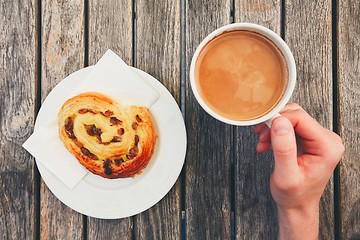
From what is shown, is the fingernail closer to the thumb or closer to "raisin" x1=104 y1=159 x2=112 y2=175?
the thumb

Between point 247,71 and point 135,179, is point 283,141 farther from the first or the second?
point 135,179

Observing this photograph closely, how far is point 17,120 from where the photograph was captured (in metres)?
1.08

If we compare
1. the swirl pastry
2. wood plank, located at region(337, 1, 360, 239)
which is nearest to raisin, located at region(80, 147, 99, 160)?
the swirl pastry

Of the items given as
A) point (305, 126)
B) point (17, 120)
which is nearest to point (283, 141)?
point (305, 126)

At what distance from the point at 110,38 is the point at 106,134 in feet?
0.82

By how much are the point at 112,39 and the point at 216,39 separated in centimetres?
32

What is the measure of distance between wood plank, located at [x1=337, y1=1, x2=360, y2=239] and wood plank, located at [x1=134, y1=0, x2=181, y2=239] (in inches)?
15.5

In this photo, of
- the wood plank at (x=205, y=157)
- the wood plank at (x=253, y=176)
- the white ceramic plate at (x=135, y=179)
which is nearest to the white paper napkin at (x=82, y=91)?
the white ceramic plate at (x=135, y=179)

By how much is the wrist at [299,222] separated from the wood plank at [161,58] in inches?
9.7

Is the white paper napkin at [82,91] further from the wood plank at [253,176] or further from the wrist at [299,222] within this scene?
the wrist at [299,222]

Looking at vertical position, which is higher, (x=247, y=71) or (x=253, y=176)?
(x=247, y=71)

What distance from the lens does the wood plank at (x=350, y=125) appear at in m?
1.07

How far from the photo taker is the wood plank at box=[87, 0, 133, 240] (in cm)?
107

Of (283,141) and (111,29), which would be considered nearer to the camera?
(283,141)
